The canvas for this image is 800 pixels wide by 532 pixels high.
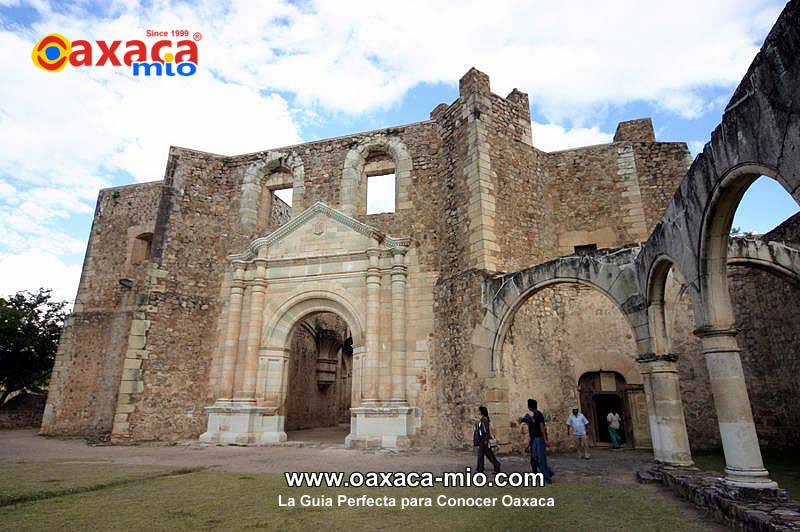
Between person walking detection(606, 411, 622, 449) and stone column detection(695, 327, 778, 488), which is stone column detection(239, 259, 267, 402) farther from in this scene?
stone column detection(695, 327, 778, 488)

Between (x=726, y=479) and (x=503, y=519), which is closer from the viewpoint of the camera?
(x=503, y=519)

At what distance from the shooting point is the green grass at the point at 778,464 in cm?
574

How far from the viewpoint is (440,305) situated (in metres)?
10.9

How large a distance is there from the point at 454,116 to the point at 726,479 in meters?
9.88

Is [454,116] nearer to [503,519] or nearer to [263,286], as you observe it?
[263,286]

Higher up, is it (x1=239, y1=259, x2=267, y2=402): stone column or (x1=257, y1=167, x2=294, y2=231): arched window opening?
(x1=257, y1=167, x2=294, y2=231): arched window opening

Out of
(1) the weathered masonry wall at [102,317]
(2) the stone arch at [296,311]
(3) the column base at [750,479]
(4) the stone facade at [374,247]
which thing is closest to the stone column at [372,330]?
(4) the stone facade at [374,247]

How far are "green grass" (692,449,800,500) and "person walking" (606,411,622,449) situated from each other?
161 centimetres

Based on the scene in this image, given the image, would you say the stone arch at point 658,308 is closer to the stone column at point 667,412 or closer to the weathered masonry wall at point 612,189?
the stone column at point 667,412

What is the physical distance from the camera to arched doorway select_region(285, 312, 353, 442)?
14.1 metres

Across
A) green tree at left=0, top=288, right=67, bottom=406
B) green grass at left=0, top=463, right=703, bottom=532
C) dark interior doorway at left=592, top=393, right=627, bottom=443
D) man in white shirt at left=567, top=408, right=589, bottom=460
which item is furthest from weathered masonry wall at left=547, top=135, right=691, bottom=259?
green tree at left=0, top=288, right=67, bottom=406

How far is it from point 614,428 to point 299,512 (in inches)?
356

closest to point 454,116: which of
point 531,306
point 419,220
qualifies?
point 419,220

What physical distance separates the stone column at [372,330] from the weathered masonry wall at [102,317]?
9.19m
